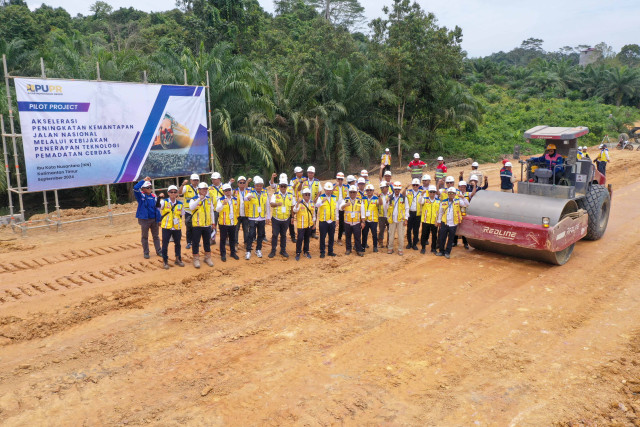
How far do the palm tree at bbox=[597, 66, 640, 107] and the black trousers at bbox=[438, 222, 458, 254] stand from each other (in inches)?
1546

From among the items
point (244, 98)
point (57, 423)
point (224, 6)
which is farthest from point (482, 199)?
point (224, 6)

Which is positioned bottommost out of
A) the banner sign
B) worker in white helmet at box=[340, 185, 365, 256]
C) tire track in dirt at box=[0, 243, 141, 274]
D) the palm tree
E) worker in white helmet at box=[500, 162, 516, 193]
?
tire track in dirt at box=[0, 243, 141, 274]

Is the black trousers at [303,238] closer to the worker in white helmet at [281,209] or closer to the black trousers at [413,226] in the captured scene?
the worker in white helmet at [281,209]

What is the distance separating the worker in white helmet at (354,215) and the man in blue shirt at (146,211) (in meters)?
3.78

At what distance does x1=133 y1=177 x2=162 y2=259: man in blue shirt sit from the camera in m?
10.0

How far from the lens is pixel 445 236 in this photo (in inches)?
413

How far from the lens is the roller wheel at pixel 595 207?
10.9 meters

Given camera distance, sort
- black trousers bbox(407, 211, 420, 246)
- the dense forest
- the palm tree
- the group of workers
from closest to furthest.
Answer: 1. the group of workers
2. black trousers bbox(407, 211, 420, 246)
3. the dense forest
4. the palm tree

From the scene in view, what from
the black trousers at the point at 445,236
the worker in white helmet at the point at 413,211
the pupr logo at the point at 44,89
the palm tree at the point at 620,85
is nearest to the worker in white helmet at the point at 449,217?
the black trousers at the point at 445,236

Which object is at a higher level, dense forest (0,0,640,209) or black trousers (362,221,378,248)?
dense forest (0,0,640,209)

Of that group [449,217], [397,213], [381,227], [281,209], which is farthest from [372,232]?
[281,209]

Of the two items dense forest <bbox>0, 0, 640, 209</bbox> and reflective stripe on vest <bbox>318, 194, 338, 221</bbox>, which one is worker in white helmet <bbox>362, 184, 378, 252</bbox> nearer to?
reflective stripe on vest <bbox>318, 194, 338, 221</bbox>

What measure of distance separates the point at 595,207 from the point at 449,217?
3.40m

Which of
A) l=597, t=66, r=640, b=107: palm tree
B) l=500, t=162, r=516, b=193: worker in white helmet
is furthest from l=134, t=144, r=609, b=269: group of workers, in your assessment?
l=597, t=66, r=640, b=107: palm tree
